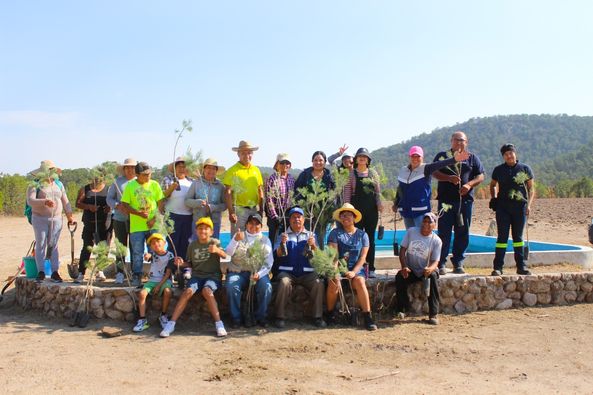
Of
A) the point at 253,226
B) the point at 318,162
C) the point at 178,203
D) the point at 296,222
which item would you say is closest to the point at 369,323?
the point at 296,222

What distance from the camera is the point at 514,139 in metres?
114

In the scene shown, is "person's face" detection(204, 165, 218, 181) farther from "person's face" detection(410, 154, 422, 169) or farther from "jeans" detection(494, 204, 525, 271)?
"jeans" detection(494, 204, 525, 271)

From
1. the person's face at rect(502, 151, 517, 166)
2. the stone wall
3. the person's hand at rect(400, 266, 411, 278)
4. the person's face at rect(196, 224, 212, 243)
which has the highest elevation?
the person's face at rect(502, 151, 517, 166)

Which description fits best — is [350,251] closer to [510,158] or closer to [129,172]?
[510,158]

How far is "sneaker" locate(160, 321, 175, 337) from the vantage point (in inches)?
231

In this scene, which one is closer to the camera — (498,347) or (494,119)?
(498,347)

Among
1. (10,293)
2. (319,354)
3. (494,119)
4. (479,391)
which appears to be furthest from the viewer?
(494,119)

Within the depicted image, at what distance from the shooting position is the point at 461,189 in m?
7.11

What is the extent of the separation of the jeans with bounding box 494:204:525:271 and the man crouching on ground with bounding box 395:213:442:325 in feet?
4.26

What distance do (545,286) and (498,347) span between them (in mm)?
2246

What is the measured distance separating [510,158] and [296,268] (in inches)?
136

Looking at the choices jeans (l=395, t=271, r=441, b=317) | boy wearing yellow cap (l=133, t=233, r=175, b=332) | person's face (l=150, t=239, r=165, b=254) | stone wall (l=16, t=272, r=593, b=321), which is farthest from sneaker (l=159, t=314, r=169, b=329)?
jeans (l=395, t=271, r=441, b=317)

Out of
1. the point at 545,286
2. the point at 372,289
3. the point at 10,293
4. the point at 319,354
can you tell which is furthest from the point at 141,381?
the point at 545,286

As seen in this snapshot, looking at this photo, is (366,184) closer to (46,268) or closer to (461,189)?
(461,189)
